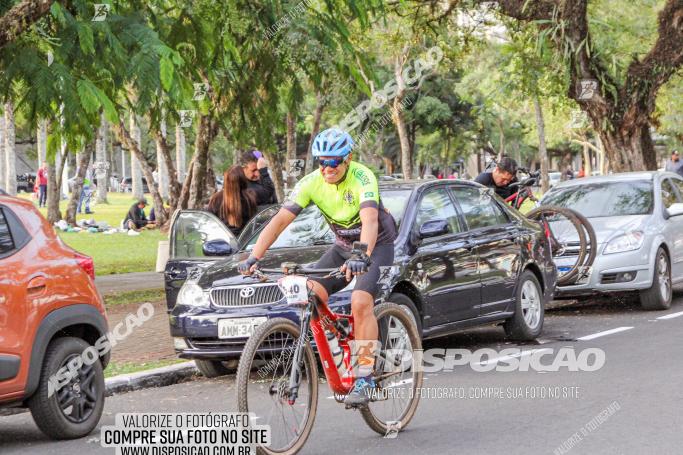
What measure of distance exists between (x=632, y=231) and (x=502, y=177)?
5.79 feet

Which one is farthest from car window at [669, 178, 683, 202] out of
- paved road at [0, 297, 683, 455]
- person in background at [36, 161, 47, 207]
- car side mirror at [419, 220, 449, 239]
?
person in background at [36, 161, 47, 207]

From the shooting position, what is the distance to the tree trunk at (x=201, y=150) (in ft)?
72.1

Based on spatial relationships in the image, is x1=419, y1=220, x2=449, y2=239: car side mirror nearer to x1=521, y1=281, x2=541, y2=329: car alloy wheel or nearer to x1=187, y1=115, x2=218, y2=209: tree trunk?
x1=521, y1=281, x2=541, y2=329: car alloy wheel

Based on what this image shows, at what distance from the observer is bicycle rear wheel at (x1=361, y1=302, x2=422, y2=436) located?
7.19m

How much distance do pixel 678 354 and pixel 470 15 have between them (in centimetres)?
1677

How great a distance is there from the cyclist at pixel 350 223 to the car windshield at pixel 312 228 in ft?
10.1

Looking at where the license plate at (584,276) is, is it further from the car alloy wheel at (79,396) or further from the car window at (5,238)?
the car window at (5,238)

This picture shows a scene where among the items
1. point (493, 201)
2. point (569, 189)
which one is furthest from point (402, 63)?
point (493, 201)

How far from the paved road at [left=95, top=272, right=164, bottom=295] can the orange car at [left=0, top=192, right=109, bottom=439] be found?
33.3ft

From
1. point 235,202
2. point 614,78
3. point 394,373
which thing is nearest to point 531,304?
point 235,202

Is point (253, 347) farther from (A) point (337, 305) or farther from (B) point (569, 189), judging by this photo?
(B) point (569, 189)

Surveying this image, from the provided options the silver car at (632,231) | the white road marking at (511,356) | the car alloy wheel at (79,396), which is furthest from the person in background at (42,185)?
the car alloy wheel at (79,396)

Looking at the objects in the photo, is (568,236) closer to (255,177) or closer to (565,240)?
(565,240)

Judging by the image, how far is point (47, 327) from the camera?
24.0 ft
